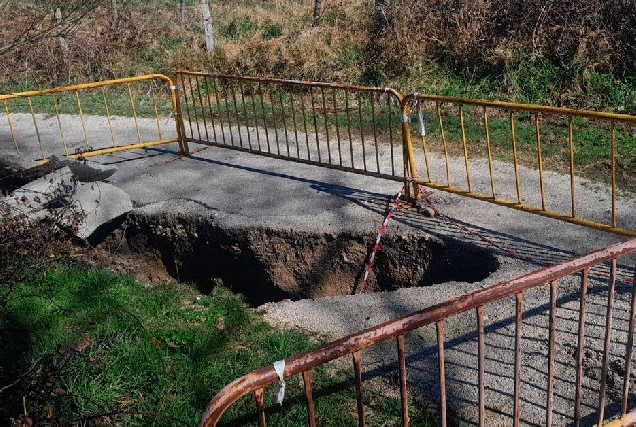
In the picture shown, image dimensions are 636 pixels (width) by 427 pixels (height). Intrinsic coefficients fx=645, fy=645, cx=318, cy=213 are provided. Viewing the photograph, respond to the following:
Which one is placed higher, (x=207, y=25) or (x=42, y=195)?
(x=207, y=25)

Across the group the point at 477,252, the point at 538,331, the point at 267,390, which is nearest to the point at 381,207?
the point at 477,252

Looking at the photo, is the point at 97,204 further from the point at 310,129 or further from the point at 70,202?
the point at 310,129

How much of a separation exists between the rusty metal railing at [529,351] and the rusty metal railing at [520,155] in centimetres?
145

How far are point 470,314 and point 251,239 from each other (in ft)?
8.92

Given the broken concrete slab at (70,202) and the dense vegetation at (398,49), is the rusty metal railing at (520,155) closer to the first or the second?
the dense vegetation at (398,49)

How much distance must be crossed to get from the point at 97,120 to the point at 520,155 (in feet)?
27.6

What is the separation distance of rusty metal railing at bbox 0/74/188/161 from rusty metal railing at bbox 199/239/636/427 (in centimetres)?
645

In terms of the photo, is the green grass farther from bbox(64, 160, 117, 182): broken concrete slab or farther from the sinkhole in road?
bbox(64, 160, 117, 182): broken concrete slab

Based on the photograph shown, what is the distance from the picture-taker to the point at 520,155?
8859 mm

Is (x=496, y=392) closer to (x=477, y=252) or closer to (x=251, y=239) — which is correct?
(x=477, y=252)

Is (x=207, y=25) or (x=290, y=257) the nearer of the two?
(x=290, y=257)

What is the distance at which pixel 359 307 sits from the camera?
17.7 feet

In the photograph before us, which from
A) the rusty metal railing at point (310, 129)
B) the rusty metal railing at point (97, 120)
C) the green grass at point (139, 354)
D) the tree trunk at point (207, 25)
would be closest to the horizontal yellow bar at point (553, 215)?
the rusty metal railing at point (310, 129)

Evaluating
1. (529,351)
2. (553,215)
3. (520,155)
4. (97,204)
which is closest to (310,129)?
(520,155)
